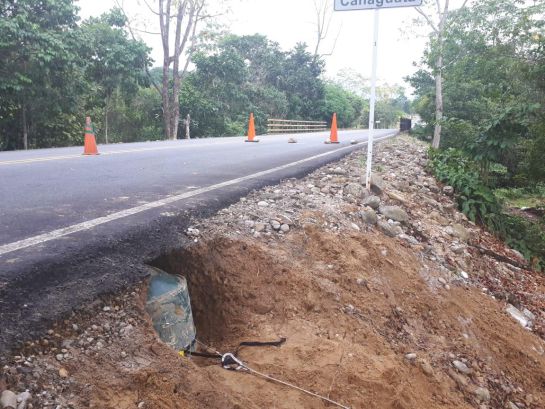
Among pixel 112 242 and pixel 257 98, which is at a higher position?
pixel 257 98

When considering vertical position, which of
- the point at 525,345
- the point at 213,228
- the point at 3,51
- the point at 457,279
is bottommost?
the point at 525,345

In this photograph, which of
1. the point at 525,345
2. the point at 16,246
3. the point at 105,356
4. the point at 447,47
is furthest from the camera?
the point at 447,47

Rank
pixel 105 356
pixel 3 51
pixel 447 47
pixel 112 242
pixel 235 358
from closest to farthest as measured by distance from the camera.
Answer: pixel 105 356
pixel 235 358
pixel 112 242
pixel 3 51
pixel 447 47

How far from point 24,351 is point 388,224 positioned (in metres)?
3.51

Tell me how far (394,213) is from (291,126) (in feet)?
Result: 92.1

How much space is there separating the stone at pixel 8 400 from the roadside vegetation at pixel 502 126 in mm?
6192

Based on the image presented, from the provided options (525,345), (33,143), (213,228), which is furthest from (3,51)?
(525,345)

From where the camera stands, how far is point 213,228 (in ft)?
11.8

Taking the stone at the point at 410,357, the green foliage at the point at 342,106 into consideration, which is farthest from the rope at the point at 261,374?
the green foliage at the point at 342,106

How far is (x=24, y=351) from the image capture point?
6.21 feet

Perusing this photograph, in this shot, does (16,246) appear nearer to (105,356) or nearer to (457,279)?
(105,356)

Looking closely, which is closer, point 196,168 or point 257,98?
point 196,168

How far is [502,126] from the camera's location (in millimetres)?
7738

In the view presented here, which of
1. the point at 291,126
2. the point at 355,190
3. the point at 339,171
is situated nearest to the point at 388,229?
the point at 355,190
